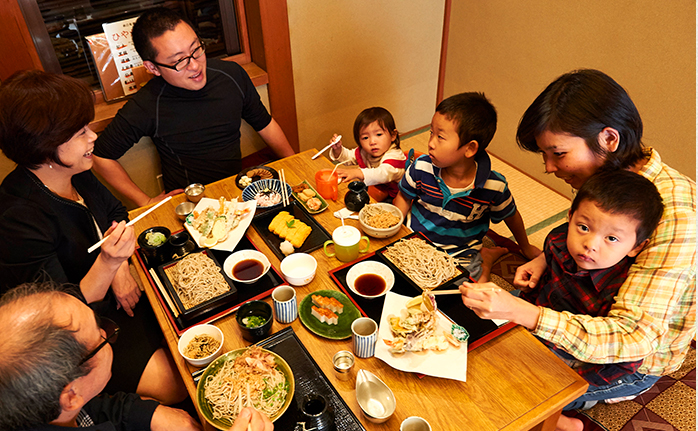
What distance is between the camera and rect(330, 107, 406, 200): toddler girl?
9.02 feet

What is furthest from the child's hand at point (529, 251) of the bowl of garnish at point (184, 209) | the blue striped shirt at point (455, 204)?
the bowl of garnish at point (184, 209)

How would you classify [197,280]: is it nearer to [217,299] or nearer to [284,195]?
[217,299]

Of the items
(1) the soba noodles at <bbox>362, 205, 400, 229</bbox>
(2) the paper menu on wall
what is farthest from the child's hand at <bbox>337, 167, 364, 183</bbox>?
(2) the paper menu on wall

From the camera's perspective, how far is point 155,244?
199cm

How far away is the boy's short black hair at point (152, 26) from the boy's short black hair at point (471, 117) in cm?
158

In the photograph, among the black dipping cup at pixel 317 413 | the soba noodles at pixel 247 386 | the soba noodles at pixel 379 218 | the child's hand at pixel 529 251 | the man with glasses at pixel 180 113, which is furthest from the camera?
the child's hand at pixel 529 251

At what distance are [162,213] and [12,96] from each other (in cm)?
81

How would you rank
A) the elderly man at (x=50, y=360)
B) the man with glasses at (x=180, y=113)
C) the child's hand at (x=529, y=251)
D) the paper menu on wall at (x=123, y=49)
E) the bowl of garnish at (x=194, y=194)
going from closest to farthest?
the elderly man at (x=50, y=360) → the bowl of garnish at (x=194, y=194) → the man with glasses at (x=180, y=113) → the child's hand at (x=529, y=251) → the paper menu on wall at (x=123, y=49)

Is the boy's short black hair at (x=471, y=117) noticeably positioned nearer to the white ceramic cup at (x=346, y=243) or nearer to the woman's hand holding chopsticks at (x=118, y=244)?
the white ceramic cup at (x=346, y=243)

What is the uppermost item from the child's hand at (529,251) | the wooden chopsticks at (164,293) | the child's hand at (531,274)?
the wooden chopsticks at (164,293)

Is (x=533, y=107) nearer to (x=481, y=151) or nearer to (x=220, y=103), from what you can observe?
(x=481, y=151)

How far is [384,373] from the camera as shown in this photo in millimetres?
1490

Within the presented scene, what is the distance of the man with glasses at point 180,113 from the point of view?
245 cm

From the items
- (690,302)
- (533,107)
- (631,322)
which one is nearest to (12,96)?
(533,107)
